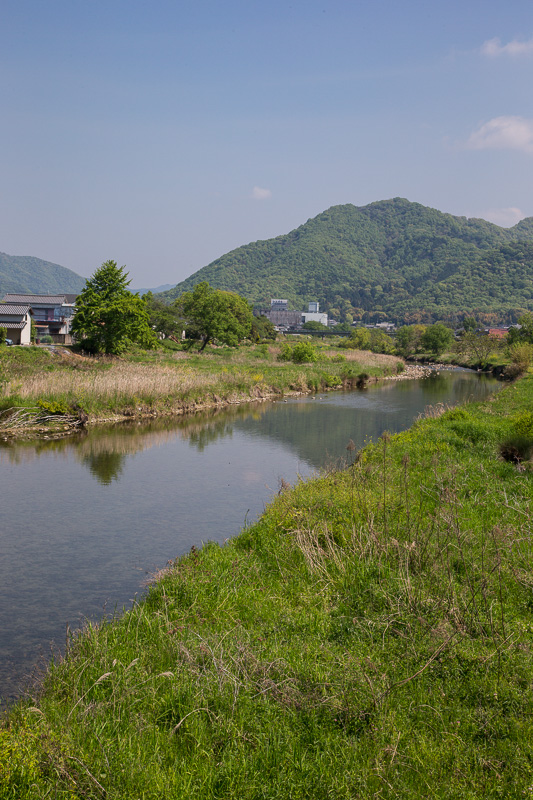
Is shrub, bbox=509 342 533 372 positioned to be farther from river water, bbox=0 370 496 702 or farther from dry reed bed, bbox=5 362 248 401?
dry reed bed, bbox=5 362 248 401

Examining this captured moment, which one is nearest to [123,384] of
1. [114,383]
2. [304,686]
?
[114,383]

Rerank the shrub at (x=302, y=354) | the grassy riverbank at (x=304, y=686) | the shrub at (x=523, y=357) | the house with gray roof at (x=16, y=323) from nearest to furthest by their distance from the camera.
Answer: the grassy riverbank at (x=304, y=686) < the shrub at (x=523, y=357) < the shrub at (x=302, y=354) < the house with gray roof at (x=16, y=323)

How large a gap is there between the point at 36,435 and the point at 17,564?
1264cm

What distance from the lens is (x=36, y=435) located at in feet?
73.7

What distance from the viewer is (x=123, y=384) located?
28.0 m

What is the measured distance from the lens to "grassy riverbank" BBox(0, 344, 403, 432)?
24219 millimetres

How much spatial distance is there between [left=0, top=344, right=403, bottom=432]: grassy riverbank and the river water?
1.74m

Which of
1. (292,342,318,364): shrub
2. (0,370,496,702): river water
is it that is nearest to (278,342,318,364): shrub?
(292,342,318,364): shrub

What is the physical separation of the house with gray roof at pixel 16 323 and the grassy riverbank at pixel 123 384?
15228mm

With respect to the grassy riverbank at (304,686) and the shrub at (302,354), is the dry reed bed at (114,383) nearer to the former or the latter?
the grassy riverbank at (304,686)

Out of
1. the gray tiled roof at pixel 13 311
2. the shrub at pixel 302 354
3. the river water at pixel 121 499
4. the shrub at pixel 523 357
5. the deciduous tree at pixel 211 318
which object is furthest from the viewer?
the deciduous tree at pixel 211 318

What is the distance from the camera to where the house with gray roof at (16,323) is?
191ft

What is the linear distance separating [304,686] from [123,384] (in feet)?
78.3

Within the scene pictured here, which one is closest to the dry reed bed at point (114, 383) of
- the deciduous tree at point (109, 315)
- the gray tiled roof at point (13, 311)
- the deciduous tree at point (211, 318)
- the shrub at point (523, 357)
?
the deciduous tree at point (109, 315)
